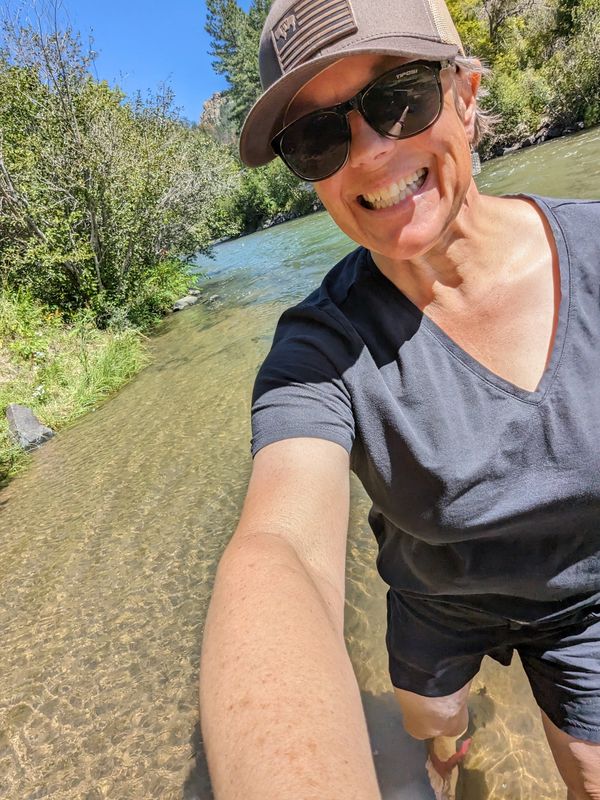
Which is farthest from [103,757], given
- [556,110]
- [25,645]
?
[556,110]

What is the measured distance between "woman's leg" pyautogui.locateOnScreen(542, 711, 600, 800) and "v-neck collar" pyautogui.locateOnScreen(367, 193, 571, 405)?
3.32ft

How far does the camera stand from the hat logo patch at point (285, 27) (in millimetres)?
1199

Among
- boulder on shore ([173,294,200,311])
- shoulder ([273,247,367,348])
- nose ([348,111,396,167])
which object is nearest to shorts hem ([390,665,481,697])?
shoulder ([273,247,367,348])

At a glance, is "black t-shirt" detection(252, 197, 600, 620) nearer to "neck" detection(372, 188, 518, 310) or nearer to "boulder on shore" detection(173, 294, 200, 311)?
"neck" detection(372, 188, 518, 310)

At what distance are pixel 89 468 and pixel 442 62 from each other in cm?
554

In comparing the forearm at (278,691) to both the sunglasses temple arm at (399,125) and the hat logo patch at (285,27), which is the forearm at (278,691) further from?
the hat logo patch at (285,27)

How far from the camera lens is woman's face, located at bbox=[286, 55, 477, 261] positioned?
132 cm

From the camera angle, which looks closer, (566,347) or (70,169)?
(566,347)

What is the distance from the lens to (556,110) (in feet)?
78.9

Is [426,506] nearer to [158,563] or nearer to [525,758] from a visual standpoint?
[525,758]

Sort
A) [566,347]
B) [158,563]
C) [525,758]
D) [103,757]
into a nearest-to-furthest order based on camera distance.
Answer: [566,347]
[525,758]
[103,757]
[158,563]

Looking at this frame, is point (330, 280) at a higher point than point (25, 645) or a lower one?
higher

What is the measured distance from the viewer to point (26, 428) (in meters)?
7.24

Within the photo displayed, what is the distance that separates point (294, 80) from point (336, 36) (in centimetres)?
12
